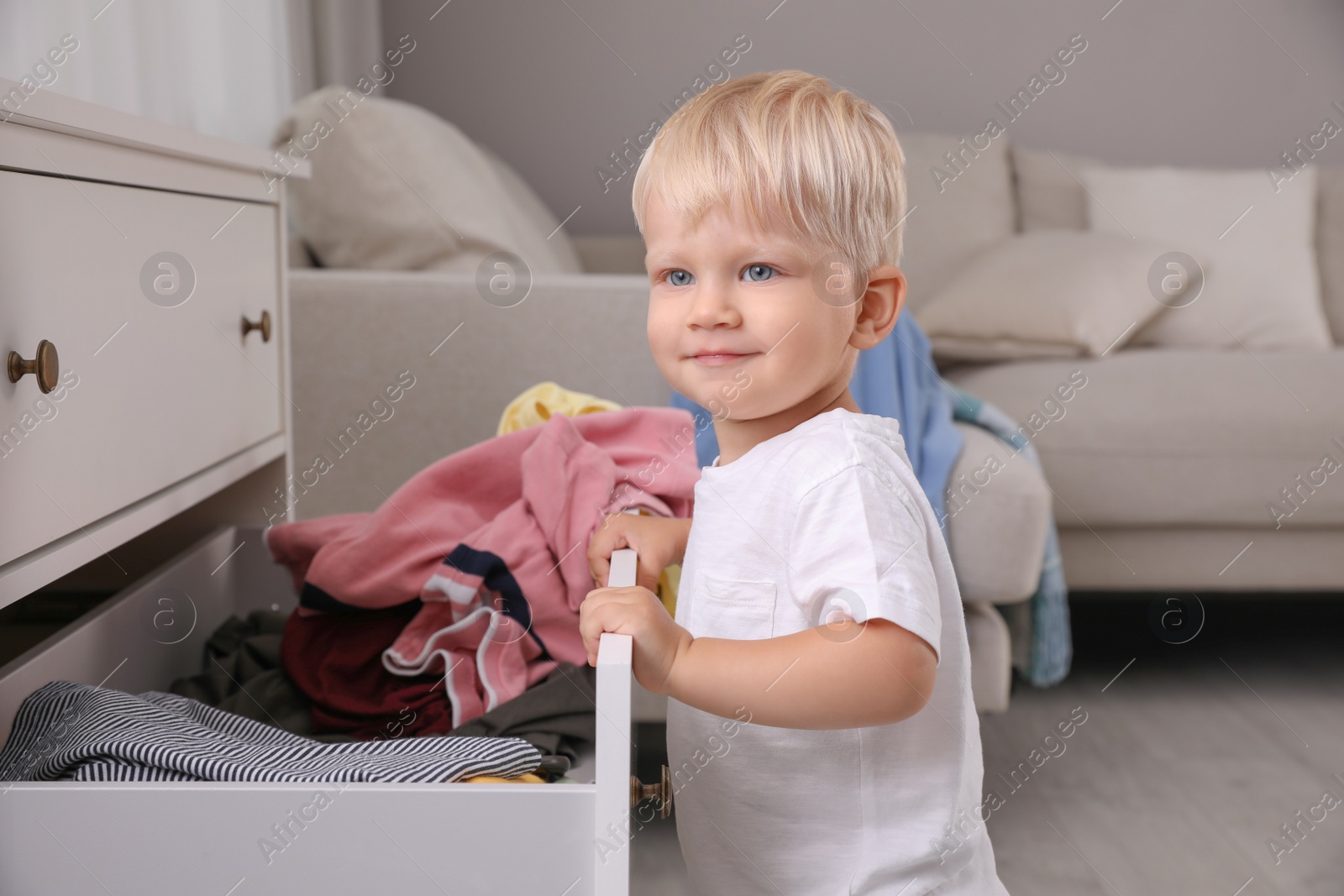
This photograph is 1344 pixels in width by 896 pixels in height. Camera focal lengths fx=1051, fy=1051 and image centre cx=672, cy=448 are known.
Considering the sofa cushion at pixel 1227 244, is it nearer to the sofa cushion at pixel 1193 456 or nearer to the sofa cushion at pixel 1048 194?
the sofa cushion at pixel 1048 194

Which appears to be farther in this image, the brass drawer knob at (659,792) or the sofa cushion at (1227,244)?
the sofa cushion at (1227,244)

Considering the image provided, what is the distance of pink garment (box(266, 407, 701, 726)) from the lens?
789 mm

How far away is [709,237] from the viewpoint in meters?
0.59

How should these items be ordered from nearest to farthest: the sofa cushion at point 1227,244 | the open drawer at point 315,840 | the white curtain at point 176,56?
the open drawer at point 315,840
the white curtain at point 176,56
the sofa cushion at point 1227,244

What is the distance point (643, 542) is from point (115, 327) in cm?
37

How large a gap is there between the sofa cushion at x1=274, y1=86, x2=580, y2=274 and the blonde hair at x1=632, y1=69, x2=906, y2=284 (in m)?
0.85

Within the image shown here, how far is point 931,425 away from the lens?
4.46 ft

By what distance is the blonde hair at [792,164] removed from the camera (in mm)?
581

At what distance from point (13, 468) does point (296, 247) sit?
1.00 meters

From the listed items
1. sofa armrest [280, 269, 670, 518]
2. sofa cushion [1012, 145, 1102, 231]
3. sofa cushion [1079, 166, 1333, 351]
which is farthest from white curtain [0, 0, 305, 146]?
sofa cushion [1079, 166, 1333, 351]

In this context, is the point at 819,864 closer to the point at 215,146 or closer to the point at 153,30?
the point at 215,146

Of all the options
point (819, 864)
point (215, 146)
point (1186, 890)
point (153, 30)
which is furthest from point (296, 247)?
point (1186, 890)

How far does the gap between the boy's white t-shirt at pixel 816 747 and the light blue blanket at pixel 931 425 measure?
628mm

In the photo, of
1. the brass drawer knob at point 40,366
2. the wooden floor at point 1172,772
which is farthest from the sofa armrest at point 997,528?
the brass drawer knob at point 40,366
